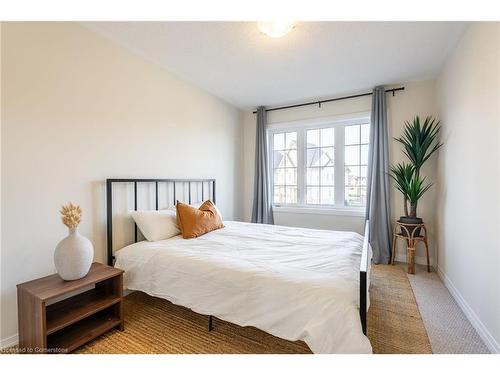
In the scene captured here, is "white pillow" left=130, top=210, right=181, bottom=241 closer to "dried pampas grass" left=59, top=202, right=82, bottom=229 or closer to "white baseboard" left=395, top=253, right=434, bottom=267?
"dried pampas grass" left=59, top=202, right=82, bottom=229

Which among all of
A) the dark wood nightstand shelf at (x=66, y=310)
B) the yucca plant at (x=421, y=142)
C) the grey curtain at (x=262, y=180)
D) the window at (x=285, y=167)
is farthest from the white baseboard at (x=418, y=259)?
the dark wood nightstand shelf at (x=66, y=310)

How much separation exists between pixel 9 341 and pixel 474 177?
362 cm

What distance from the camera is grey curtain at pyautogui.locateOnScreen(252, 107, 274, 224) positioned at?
4.00 metres

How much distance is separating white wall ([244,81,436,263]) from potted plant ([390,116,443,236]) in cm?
21

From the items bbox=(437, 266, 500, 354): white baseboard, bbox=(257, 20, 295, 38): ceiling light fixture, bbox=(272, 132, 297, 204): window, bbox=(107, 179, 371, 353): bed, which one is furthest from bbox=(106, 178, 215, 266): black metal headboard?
bbox=(437, 266, 500, 354): white baseboard

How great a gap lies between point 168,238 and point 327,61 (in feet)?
8.20

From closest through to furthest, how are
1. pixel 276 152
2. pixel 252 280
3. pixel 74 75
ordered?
1. pixel 252 280
2. pixel 74 75
3. pixel 276 152

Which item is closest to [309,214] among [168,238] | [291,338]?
[168,238]

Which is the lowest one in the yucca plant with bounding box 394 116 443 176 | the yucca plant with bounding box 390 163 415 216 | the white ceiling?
the yucca plant with bounding box 390 163 415 216

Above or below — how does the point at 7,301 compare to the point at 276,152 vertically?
below

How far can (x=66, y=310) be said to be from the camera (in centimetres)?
159

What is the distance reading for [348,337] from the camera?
3.90 feet

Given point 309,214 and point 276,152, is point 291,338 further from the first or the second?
point 276,152

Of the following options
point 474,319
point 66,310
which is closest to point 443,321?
point 474,319
